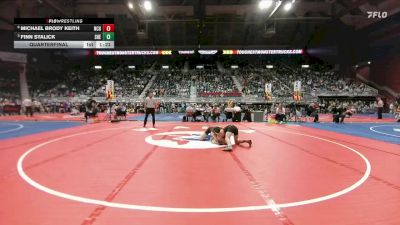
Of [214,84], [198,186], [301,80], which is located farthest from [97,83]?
[198,186]

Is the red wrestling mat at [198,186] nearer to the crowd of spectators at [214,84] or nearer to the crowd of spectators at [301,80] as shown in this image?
the crowd of spectators at [214,84]

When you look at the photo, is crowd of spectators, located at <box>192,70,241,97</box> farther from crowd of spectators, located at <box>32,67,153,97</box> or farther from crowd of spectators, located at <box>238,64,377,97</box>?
crowd of spectators, located at <box>32,67,153,97</box>

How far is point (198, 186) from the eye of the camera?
16.0ft

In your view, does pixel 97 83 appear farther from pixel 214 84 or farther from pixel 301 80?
pixel 301 80

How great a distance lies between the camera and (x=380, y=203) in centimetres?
411

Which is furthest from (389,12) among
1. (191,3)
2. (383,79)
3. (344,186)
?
(344,186)

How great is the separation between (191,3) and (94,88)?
2063 cm

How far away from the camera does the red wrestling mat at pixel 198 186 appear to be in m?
3.63
